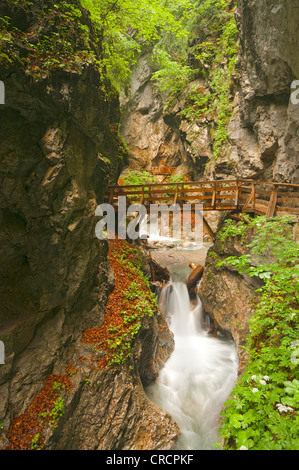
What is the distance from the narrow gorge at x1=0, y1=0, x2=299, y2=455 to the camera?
162 inches

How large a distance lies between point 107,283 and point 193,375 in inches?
189

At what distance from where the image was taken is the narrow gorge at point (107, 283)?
4109 millimetres

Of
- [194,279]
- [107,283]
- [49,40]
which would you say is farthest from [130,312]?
[49,40]

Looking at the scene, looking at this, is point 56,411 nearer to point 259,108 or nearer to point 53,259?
point 53,259

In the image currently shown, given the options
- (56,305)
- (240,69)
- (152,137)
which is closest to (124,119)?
(152,137)

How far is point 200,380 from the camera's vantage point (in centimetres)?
822

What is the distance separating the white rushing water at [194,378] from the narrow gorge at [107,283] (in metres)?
0.05

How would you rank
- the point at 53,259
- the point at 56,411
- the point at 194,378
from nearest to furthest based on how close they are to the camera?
the point at 56,411
the point at 53,259
the point at 194,378

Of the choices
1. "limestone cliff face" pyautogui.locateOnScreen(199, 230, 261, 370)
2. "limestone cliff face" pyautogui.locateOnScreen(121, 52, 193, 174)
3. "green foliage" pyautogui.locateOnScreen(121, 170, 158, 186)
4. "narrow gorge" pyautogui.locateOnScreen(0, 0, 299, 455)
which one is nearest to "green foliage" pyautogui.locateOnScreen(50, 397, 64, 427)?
"narrow gorge" pyautogui.locateOnScreen(0, 0, 299, 455)

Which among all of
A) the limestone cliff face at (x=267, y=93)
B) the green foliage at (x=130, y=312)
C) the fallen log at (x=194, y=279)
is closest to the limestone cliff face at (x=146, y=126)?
the limestone cliff face at (x=267, y=93)

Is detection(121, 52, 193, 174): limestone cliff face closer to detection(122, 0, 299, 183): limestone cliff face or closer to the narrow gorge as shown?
detection(122, 0, 299, 183): limestone cliff face

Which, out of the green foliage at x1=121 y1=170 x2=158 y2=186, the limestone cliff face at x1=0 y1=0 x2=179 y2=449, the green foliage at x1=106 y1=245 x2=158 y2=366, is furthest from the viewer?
the green foliage at x1=121 y1=170 x2=158 y2=186

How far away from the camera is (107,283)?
23.7 ft

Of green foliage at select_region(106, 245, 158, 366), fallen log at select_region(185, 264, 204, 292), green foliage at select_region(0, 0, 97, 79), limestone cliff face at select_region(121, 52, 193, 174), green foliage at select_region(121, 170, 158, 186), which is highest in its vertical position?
limestone cliff face at select_region(121, 52, 193, 174)
